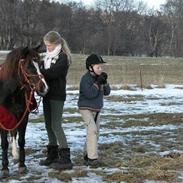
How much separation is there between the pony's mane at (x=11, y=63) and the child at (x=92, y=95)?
120 cm

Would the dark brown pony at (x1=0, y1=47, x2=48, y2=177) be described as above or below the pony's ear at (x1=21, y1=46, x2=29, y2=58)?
below

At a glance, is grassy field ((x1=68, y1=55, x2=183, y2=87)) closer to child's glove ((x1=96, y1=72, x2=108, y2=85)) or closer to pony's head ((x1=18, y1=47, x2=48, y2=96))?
child's glove ((x1=96, y1=72, x2=108, y2=85))

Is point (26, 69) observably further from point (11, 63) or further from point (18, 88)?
point (18, 88)

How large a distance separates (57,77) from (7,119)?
97 cm

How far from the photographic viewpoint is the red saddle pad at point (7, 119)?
728 cm

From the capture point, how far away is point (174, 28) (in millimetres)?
119875

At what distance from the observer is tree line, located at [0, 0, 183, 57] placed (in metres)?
101

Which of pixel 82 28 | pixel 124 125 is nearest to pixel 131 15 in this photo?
pixel 82 28

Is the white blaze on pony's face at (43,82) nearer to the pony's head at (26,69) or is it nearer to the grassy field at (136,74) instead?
the pony's head at (26,69)

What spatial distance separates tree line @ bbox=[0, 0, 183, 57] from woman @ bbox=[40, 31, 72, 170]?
88273 mm

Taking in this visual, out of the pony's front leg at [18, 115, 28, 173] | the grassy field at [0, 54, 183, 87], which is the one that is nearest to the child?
the pony's front leg at [18, 115, 28, 173]

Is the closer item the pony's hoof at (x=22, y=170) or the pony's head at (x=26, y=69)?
the pony's head at (x=26, y=69)

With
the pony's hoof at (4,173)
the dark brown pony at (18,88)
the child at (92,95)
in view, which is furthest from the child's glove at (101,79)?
the pony's hoof at (4,173)

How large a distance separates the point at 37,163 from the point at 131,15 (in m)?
116
